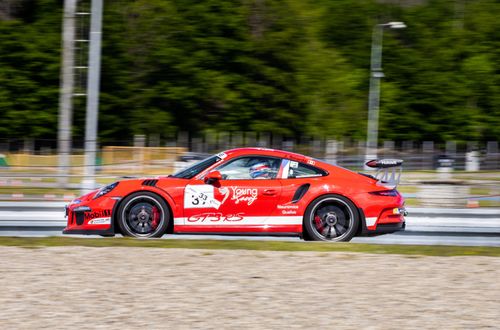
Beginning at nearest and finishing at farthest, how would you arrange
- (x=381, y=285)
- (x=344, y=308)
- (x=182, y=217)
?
(x=344, y=308) < (x=381, y=285) < (x=182, y=217)

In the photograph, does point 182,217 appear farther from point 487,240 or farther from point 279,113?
point 279,113

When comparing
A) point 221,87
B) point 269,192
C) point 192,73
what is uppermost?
point 192,73

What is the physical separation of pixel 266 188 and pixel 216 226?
77 cm

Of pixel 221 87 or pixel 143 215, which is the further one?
pixel 221 87

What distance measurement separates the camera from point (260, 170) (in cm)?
1061

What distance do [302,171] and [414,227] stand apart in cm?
292

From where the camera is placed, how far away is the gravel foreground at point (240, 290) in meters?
6.04

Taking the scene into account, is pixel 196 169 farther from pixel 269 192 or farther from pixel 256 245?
pixel 256 245

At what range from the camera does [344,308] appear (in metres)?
6.41

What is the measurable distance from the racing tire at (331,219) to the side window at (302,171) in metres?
0.37

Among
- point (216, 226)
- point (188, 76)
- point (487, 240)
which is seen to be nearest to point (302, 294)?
point (216, 226)

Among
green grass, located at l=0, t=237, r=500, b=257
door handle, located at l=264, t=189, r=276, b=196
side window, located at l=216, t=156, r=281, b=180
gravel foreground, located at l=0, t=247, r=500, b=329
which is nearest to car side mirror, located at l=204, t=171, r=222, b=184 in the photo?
side window, located at l=216, t=156, r=281, b=180

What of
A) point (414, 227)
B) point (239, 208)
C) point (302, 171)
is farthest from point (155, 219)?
point (414, 227)

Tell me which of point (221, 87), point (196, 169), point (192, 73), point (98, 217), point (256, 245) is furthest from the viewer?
point (192, 73)
